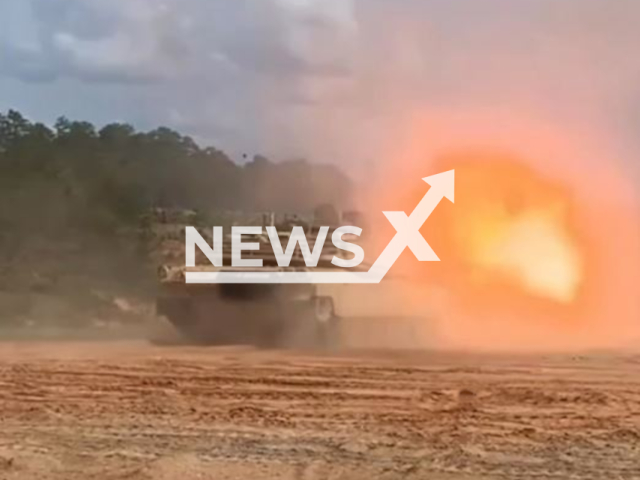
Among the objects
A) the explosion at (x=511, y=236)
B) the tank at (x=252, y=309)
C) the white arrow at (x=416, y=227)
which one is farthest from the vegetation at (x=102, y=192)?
the tank at (x=252, y=309)

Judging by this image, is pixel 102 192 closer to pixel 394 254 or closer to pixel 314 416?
pixel 394 254

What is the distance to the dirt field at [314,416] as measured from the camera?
305 inches

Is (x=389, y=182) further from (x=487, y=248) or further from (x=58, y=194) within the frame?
(x=58, y=194)

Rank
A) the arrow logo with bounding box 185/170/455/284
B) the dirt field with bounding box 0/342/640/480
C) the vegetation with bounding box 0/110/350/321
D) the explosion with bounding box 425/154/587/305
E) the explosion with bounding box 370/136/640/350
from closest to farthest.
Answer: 1. the dirt field with bounding box 0/342/640/480
2. the arrow logo with bounding box 185/170/455/284
3. the explosion with bounding box 370/136/640/350
4. the explosion with bounding box 425/154/587/305
5. the vegetation with bounding box 0/110/350/321

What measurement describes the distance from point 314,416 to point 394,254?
6921mm

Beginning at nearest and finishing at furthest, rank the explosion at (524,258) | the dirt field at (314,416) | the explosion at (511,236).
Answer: the dirt field at (314,416) → the explosion at (524,258) → the explosion at (511,236)

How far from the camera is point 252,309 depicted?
47.3 ft

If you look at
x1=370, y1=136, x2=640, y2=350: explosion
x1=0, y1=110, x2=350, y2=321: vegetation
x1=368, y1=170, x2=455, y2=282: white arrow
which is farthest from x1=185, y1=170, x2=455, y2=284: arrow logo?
x1=0, y1=110, x2=350, y2=321: vegetation

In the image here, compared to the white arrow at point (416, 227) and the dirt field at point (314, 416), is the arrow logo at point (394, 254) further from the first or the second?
the dirt field at point (314, 416)

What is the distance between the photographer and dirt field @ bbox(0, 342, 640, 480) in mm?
7746

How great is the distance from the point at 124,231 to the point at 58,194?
1.68 meters

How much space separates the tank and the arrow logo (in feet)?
0.32

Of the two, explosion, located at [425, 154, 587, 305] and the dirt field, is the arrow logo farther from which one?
the dirt field

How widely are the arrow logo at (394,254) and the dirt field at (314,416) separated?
4.14 ft
